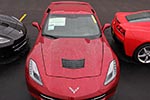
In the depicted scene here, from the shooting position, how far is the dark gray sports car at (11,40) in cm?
470

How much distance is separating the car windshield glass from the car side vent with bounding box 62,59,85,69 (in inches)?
32.1

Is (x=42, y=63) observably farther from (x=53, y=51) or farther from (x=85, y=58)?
(x=85, y=58)

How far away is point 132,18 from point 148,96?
2290 millimetres

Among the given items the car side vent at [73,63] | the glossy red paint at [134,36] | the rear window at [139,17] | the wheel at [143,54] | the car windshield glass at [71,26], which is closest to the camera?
the car side vent at [73,63]

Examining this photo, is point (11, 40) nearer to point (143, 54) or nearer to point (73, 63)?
point (73, 63)

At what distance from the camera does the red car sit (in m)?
4.84

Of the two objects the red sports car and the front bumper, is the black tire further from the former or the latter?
the front bumper

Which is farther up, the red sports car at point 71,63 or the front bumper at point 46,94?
the red sports car at point 71,63

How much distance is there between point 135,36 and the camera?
483 centimetres

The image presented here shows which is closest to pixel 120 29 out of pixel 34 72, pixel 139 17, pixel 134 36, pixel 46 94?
pixel 134 36

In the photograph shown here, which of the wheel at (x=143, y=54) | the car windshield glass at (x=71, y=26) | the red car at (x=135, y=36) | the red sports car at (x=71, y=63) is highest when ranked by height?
the car windshield glass at (x=71, y=26)

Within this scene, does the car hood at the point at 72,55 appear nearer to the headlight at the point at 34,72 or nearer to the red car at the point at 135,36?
the headlight at the point at 34,72

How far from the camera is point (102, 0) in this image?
11203mm

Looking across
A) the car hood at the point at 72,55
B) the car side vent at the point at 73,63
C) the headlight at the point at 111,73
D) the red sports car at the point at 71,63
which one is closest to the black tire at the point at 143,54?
the red sports car at the point at 71,63
